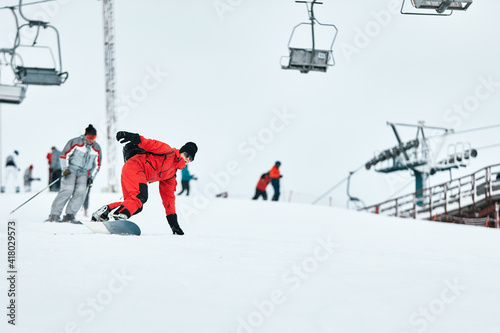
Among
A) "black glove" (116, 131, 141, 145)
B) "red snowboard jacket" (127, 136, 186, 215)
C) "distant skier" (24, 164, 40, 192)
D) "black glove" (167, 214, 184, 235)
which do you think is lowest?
"distant skier" (24, 164, 40, 192)

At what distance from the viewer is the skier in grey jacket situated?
8.20 metres

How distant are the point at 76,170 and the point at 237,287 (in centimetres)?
544

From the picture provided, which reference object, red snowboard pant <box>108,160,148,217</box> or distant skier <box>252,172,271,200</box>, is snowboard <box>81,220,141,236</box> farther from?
distant skier <box>252,172,271,200</box>

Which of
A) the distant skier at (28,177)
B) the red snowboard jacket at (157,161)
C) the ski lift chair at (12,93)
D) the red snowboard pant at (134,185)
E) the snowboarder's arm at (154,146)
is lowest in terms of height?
the distant skier at (28,177)

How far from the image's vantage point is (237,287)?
3.49 metres

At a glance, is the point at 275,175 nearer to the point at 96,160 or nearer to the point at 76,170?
the point at 96,160

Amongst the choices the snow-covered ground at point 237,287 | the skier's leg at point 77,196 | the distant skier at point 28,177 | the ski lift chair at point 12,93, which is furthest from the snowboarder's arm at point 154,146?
the distant skier at point 28,177

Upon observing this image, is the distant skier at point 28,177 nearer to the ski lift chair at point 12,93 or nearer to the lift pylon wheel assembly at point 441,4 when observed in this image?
the ski lift chair at point 12,93

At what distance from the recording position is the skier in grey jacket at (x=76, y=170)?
820cm

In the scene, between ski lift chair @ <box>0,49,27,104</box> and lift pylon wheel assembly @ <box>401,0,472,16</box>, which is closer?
lift pylon wheel assembly @ <box>401,0,472,16</box>

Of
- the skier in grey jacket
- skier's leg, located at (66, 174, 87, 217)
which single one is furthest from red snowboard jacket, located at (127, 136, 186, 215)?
skier's leg, located at (66, 174, 87, 217)

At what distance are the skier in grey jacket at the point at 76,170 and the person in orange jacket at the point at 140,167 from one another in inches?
101

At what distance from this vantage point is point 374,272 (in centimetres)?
413

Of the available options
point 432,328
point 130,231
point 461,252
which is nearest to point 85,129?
point 130,231
